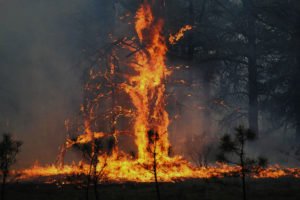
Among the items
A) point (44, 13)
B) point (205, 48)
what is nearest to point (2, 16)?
point (44, 13)

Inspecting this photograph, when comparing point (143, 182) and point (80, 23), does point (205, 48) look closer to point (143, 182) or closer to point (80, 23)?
point (80, 23)

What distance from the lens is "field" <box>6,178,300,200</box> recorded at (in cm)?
1506

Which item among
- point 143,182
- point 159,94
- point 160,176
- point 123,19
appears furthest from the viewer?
point 123,19

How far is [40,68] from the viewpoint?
1289 inches

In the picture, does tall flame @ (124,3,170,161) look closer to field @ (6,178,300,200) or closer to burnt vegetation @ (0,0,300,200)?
burnt vegetation @ (0,0,300,200)

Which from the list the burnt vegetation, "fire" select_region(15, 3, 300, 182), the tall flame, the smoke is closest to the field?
the burnt vegetation

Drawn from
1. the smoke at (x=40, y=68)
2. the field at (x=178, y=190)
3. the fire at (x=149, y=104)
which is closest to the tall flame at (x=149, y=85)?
the fire at (x=149, y=104)

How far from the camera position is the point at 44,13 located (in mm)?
30609

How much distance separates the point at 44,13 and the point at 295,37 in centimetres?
1524

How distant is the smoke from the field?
13264 mm

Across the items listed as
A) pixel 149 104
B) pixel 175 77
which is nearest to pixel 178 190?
pixel 149 104

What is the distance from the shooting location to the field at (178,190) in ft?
49.4

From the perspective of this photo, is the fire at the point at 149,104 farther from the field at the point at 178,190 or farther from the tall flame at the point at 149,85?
the field at the point at 178,190

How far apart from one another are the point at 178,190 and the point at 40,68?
63.3 ft
